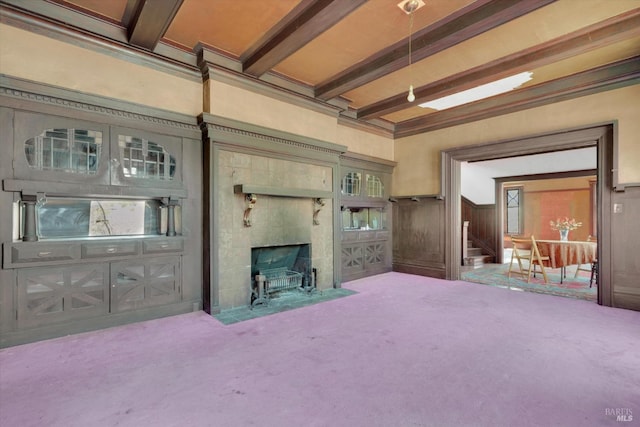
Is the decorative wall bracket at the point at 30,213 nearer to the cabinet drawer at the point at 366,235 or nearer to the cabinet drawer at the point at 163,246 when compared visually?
the cabinet drawer at the point at 163,246

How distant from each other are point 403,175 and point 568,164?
438 centimetres

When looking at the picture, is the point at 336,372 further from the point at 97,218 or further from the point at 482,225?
the point at 482,225

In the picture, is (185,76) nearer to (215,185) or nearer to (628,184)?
(215,185)

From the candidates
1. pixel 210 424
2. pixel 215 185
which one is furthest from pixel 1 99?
pixel 210 424

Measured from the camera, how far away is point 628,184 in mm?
4168

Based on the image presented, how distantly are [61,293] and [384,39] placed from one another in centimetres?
460

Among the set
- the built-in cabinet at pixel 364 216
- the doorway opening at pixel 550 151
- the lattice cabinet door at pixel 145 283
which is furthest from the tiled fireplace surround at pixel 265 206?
the doorway opening at pixel 550 151

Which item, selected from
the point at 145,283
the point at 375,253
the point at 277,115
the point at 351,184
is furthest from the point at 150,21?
the point at 375,253

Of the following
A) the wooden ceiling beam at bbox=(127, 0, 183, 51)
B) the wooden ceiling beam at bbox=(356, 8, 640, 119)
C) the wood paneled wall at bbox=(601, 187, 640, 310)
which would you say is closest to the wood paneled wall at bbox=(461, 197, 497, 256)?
the wood paneled wall at bbox=(601, 187, 640, 310)

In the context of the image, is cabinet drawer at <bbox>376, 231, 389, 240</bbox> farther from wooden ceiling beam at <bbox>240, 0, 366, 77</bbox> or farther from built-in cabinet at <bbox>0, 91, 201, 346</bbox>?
wooden ceiling beam at <bbox>240, 0, 366, 77</bbox>

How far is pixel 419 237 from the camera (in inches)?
258

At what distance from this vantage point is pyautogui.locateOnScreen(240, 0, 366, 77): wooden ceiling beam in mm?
2895

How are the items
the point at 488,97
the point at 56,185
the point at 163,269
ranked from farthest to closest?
the point at 488,97
the point at 163,269
the point at 56,185

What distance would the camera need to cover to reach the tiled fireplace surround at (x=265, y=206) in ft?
13.2
